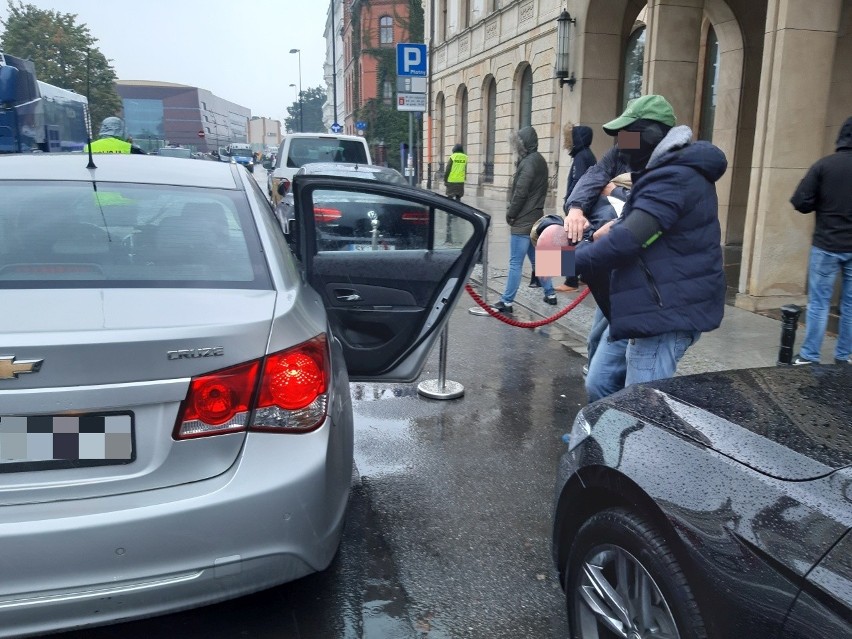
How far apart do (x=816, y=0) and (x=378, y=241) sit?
5.57 m

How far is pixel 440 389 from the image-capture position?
17.6 feet

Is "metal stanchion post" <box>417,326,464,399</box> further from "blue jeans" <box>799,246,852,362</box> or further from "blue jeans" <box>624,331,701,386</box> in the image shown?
"blue jeans" <box>799,246,852,362</box>

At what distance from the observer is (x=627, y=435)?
7.26ft

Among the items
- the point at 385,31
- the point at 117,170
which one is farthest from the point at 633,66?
the point at 385,31

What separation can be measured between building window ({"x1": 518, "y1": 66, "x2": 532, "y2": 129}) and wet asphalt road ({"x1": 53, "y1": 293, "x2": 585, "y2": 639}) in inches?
656

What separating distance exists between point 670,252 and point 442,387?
8.40 ft

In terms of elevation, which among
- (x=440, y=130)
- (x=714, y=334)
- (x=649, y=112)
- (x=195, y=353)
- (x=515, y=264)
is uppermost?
(x=440, y=130)

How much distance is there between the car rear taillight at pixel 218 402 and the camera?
2102 millimetres

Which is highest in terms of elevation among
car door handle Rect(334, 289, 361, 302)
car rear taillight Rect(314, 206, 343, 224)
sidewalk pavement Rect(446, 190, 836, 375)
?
car rear taillight Rect(314, 206, 343, 224)

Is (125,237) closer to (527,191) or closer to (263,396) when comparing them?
(263,396)

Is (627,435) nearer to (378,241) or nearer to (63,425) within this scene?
(63,425)

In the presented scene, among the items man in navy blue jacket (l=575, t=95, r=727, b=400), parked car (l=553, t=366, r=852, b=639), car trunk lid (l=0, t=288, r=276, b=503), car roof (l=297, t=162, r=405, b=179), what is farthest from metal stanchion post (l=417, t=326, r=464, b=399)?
car roof (l=297, t=162, r=405, b=179)

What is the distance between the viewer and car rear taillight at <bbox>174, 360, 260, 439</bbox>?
210 centimetres

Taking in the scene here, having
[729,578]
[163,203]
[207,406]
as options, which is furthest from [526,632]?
[163,203]
